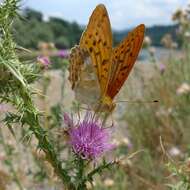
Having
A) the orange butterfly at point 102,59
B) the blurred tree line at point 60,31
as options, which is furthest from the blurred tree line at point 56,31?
the orange butterfly at point 102,59

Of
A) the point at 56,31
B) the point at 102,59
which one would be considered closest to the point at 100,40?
the point at 102,59

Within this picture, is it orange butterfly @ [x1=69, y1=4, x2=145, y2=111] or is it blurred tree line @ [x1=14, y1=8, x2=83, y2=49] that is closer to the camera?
orange butterfly @ [x1=69, y1=4, x2=145, y2=111]

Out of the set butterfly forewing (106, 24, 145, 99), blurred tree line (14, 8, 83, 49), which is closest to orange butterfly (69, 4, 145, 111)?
butterfly forewing (106, 24, 145, 99)

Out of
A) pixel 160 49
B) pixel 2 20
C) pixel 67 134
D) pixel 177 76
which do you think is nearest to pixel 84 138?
pixel 67 134

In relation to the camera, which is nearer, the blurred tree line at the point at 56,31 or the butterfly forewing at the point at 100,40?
the butterfly forewing at the point at 100,40

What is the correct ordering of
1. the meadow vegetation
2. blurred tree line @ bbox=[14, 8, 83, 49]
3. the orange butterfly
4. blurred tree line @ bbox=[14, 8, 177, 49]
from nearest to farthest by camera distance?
the meadow vegetation < the orange butterfly < blurred tree line @ bbox=[14, 8, 177, 49] < blurred tree line @ bbox=[14, 8, 83, 49]

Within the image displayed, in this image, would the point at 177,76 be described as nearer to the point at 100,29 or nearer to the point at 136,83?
the point at 136,83

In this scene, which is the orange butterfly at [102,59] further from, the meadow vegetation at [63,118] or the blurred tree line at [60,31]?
the blurred tree line at [60,31]

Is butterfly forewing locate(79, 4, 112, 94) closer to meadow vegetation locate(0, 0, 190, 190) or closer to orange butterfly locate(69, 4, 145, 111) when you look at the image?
orange butterfly locate(69, 4, 145, 111)
